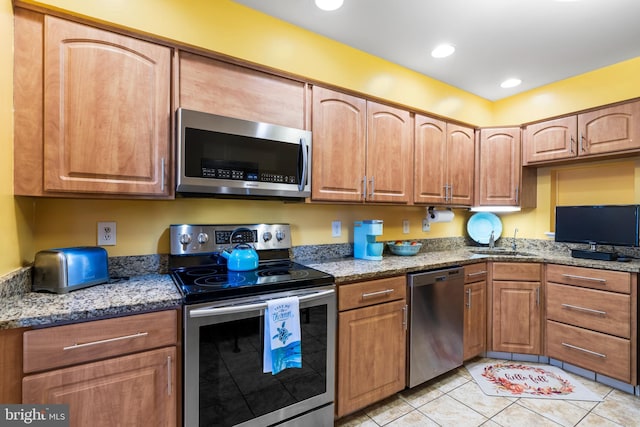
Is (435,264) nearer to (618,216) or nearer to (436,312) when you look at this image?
(436,312)

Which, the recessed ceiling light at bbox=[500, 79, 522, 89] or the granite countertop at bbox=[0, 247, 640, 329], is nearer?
the granite countertop at bbox=[0, 247, 640, 329]

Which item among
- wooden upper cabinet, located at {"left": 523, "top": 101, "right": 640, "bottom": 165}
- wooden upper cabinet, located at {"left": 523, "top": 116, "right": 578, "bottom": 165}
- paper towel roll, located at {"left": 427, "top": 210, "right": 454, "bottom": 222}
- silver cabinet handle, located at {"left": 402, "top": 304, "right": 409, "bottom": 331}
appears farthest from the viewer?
paper towel roll, located at {"left": 427, "top": 210, "right": 454, "bottom": 222}

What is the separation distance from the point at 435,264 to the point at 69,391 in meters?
2.01

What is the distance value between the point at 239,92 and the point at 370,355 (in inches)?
67.8

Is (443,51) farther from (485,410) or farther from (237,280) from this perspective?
(485,410)

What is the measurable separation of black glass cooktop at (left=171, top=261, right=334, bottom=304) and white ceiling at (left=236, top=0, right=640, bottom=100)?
1.60 m

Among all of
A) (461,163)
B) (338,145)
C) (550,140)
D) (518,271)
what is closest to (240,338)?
(338,145)

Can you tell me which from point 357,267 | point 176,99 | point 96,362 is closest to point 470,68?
point 357,267

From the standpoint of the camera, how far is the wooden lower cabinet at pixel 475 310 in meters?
2.33

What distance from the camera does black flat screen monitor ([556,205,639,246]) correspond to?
2.25 meters

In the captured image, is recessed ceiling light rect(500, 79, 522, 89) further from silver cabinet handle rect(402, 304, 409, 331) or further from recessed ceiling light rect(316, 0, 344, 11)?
silver cabinet handle rect(402, 304, 409, 331)

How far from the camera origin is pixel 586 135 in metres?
2.46

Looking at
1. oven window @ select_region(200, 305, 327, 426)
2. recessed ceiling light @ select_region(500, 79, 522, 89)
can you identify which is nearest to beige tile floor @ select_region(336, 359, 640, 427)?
oven window @ select_region(200, 305, 327, 426)

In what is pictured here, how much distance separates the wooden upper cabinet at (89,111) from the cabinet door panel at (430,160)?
5.98ft
